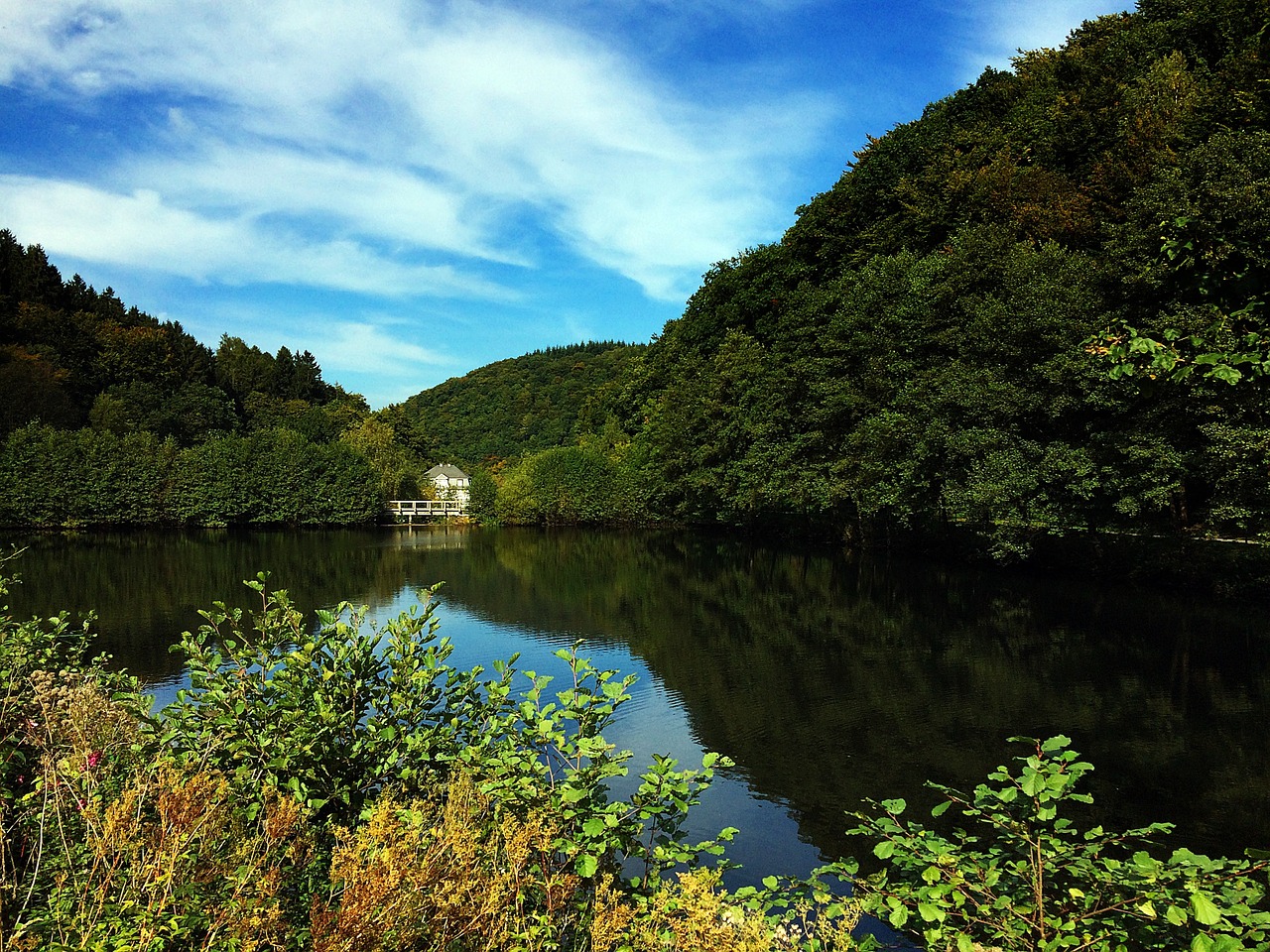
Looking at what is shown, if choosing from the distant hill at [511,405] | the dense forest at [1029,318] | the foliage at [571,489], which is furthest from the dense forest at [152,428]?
the dense forest at [1029,318]

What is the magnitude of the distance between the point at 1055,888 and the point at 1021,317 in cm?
2020

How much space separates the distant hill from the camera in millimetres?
97250

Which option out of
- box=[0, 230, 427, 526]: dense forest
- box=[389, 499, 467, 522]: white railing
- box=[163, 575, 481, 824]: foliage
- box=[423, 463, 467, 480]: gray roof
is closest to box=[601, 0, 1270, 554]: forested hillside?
box=[163, 575, 481, 824]: foliage

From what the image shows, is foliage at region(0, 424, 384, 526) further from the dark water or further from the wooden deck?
the dark water

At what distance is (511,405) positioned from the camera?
106 metres

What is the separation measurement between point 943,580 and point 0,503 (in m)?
49.9

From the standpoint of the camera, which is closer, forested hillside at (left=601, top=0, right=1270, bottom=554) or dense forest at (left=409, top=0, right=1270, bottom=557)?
dense forest at (left=409, top=0, right=1270, bottom=557)

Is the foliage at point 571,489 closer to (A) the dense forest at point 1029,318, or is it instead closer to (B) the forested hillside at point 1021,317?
(A) the dense forest at point 1029,318

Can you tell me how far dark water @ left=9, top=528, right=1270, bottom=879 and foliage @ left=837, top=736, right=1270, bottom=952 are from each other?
3.62 meters

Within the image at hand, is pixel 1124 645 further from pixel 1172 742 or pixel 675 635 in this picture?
pixel 675 635

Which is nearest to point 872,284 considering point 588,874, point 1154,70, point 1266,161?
point 1154,70

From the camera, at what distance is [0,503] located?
45156mm

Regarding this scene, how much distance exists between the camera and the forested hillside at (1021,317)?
17219mm

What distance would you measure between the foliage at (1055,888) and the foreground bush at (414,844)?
0.05 feet
